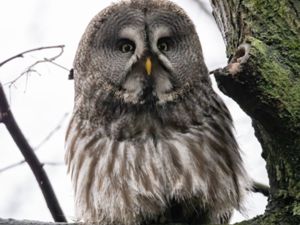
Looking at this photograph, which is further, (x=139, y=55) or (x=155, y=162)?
(x=139, y=55)

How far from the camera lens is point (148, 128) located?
11.2 ft

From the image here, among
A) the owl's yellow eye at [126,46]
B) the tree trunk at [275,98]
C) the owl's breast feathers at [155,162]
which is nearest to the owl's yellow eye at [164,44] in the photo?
the owl's yellow eye at [126,46]

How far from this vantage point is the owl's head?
3.55 m

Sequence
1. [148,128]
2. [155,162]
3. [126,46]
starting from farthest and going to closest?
[126,46]
[148,128]
[155,162]

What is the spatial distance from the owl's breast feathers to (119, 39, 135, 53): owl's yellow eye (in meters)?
0.37

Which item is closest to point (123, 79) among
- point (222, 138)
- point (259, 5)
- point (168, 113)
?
point (168, 113)

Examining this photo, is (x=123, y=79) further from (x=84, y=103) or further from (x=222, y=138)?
(x=222, y=138)

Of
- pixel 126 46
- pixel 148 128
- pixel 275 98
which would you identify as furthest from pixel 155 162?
pixel 275 98

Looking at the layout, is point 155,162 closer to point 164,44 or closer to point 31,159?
point 31,159

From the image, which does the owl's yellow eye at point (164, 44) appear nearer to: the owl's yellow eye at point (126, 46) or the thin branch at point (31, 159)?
the owl's yellow eye at point (126, 46)

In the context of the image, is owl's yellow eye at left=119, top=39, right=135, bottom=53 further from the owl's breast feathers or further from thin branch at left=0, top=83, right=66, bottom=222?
thin branch at left=0, top=83, right=66, bottom=222

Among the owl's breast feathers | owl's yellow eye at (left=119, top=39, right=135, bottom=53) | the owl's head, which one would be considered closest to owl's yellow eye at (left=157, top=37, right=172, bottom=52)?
the owl's head

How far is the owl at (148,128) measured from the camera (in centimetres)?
325

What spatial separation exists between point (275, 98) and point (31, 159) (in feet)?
4.14
